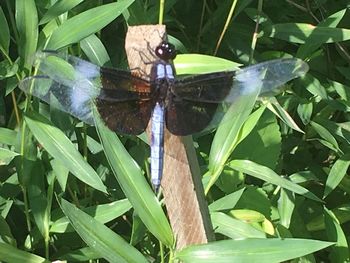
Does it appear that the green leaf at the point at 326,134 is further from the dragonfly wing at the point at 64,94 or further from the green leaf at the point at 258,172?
the dragonfly wing at the point at 64,94

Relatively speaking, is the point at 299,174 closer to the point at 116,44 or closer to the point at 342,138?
the point at 342,138

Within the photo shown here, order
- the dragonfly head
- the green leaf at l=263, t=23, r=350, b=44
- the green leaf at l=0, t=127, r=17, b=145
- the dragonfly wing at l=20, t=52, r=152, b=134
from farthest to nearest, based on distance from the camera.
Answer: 1. the green leaf at l=263, t=23, r=350, b=44
2. the green leaf at l=0, t=127, r=17, b=145
3. the dragonfly wing at l=20, t=52, r=152, b=134
4. the dragonfly head

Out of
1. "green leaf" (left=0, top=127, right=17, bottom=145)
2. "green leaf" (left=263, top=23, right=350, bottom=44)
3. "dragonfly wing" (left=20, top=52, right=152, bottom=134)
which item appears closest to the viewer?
"dragonfly wing" (left=20, top=52, right=152, bottom=134)

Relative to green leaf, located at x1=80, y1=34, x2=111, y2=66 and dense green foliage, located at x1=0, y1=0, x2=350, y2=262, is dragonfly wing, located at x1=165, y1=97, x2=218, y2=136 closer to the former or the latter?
dense green foliage, located at x1=0, y1=0, x2=350, y2=262

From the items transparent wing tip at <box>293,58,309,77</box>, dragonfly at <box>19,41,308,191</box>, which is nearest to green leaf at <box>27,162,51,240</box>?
dragonfly at <box>19,41,308,191</box>

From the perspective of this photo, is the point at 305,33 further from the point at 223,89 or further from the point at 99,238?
the point at 99,238

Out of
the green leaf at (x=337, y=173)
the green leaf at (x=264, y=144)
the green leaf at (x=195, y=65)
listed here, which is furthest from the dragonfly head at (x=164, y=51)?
the green leaf at (x=337, y=173)

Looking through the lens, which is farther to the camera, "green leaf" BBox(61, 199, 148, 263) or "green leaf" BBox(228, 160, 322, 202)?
"green leaf" BBox(228, 160, 322, 202)
